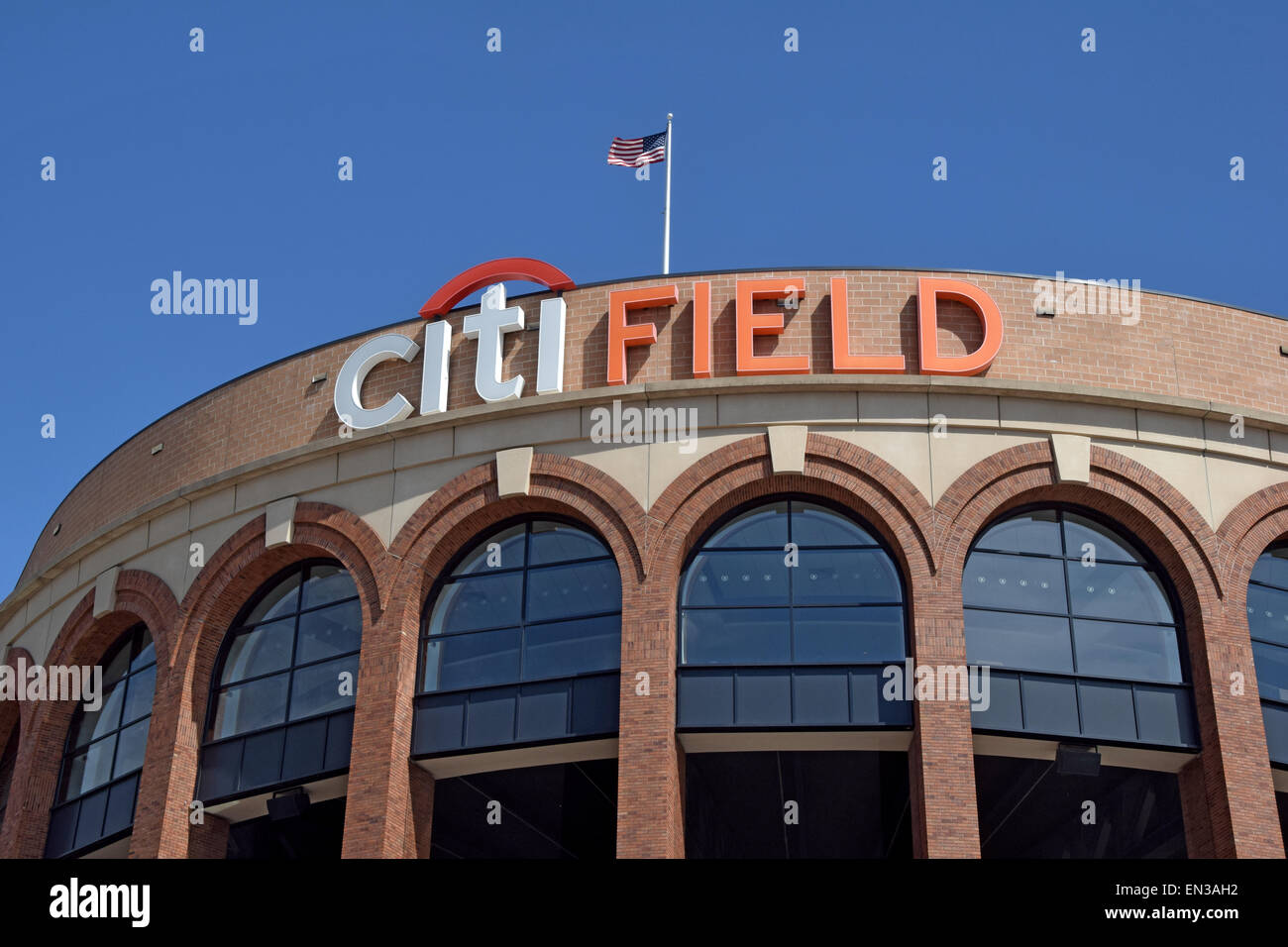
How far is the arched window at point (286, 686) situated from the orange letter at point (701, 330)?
23.8 ft

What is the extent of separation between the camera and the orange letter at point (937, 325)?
28.9m

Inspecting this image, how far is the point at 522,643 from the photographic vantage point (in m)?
28.5

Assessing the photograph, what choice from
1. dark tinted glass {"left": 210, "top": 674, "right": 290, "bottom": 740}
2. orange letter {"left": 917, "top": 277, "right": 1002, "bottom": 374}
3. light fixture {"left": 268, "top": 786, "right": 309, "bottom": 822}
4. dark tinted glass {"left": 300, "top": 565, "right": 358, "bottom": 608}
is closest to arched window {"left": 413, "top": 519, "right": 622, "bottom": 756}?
dark tinted glass {"left": 300, "top": 565, "right": 358, "bottom": 608}

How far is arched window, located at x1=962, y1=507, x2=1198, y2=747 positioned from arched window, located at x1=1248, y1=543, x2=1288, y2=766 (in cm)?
135

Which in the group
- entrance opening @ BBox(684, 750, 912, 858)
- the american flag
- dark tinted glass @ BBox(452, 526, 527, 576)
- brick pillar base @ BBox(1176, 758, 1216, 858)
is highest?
the american flag

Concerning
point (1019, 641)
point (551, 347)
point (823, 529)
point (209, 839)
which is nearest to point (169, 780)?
point (209, 839)

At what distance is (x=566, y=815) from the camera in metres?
31.6

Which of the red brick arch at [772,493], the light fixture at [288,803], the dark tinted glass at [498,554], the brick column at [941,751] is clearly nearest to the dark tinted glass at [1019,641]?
the brick column at [941,751]

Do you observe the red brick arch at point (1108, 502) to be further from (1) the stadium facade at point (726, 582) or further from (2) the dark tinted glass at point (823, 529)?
(2) the dark tinted glass at point (823, 529)

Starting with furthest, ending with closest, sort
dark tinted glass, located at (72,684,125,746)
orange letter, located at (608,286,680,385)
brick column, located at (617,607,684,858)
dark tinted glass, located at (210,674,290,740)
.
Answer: dark tinted glass, located at (72,684,125,746) → dark tinted glass, located at (210,674,290,740) → orange letter, located at (608,286,680,385) → brick column, located at (617,607,684,858)

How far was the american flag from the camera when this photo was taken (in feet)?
112

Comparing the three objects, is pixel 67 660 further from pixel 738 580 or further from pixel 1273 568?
pixel 1273 568

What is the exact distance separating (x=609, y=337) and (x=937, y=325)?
5.69m
